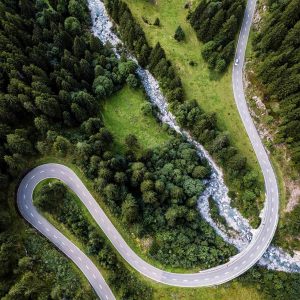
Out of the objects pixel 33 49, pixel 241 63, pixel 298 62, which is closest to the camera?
pixel 298 62

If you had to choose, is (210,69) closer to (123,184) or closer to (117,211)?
(123,184)

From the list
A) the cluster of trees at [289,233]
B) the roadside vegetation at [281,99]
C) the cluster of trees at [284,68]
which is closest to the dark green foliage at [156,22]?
the roadside vegetation at [281,99]

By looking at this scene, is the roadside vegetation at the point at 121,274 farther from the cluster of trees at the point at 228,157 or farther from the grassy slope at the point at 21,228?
the cluster of trees at the point at 228,157

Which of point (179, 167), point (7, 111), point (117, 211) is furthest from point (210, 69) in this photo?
point (7, 111)

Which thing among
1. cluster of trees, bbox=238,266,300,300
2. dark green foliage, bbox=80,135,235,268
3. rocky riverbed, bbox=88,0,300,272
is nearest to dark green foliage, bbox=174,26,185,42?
rocky riverbed, bbox=88,0,300,272

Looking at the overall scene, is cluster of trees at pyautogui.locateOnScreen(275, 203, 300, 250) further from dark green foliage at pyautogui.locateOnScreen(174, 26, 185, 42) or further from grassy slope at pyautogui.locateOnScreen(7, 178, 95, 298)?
dark green foliage at pyautogui.locateOnScreen(174, 26, 185, 42)

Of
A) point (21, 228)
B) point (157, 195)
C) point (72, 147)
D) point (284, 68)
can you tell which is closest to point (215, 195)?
point (157, 195)
